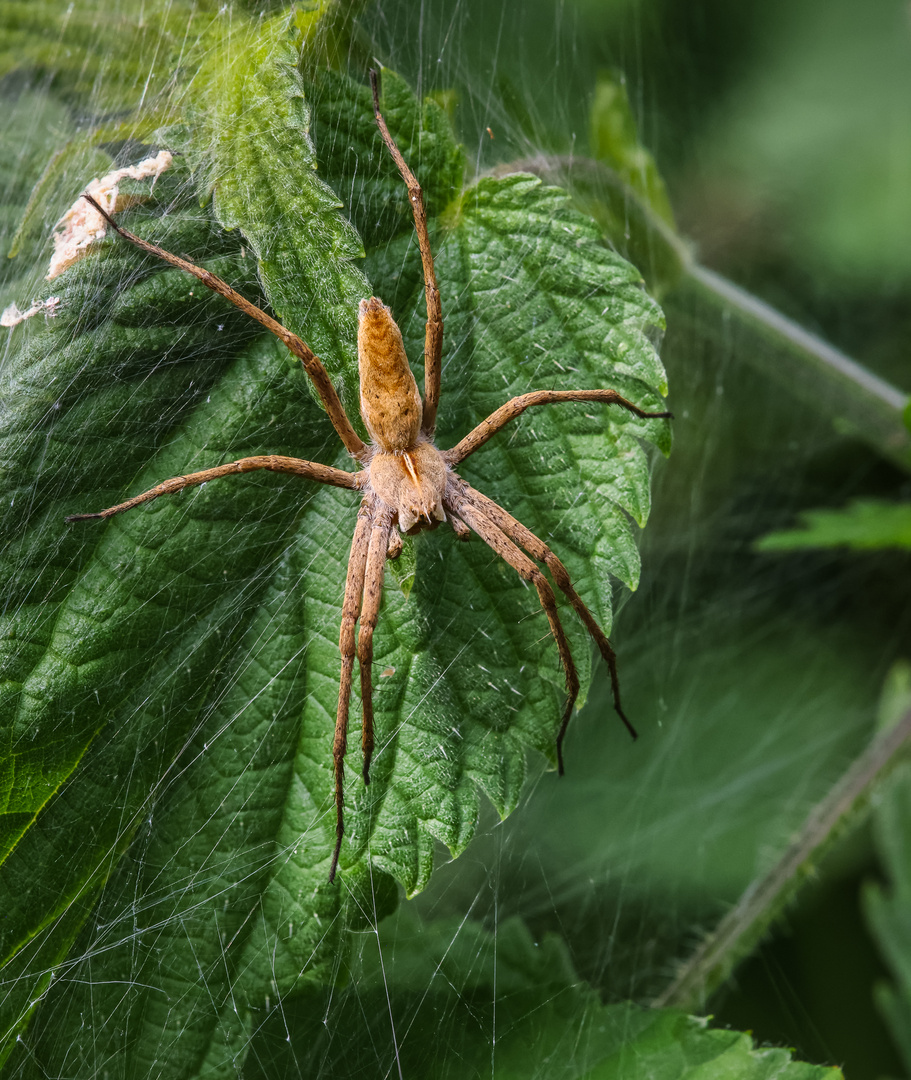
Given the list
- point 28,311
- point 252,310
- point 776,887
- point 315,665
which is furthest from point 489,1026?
point 28,311

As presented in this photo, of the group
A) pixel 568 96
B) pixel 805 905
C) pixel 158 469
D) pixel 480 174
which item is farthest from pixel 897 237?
pixel 158 469

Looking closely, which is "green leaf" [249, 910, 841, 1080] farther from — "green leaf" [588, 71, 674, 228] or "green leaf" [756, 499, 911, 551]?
"green leaf" [588, 71, 674, 228]

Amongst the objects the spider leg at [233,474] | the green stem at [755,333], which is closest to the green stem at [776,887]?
the green stem at [755,333]

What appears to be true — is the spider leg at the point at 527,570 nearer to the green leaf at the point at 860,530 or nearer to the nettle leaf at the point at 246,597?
the nettle leaf at the point at 246,597

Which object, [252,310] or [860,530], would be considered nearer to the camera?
[252,310]

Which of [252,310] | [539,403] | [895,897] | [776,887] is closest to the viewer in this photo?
[252,310]

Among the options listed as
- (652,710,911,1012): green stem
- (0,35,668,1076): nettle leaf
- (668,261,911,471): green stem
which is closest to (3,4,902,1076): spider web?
(0,35,668,1076): nettle leaf

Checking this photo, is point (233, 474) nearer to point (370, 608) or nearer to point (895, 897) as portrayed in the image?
point (370, 608)
